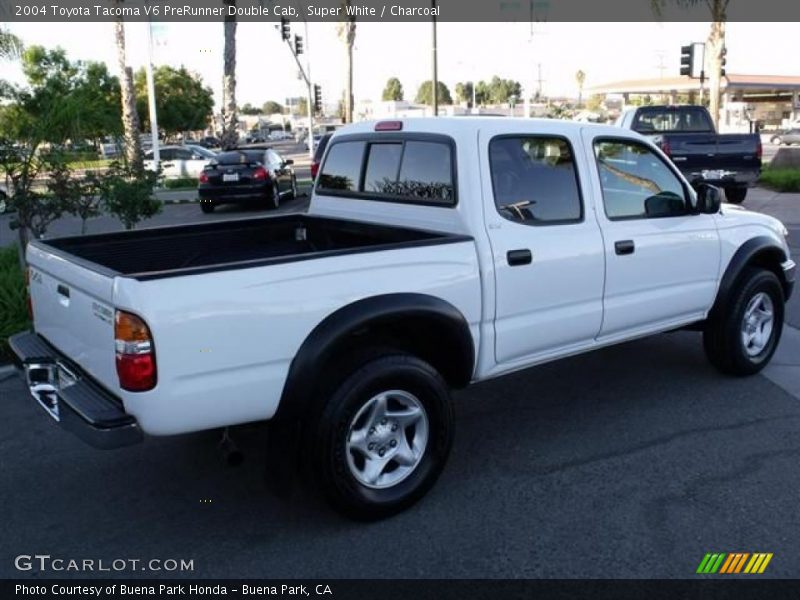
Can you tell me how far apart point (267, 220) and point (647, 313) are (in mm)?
2532

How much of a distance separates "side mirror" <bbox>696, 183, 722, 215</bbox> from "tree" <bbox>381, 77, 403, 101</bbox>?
130 meters

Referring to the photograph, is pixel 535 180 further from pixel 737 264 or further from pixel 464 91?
pixel 464 91

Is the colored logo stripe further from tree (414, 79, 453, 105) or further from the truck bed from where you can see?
tree (414, 79, 453, 105)

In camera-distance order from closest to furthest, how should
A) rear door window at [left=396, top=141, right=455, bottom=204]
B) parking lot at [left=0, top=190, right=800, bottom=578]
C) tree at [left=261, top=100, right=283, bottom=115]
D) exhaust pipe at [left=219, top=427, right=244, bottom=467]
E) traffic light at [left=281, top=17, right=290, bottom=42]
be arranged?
parking lot at [left=0, top=190, right=800, bottom=578]
exhaust pipe at [left=219, top=427, right=244, bottom=467]
rear door window at [left=396, top=141, right=455, bottom=204]
traffic light at [left=281, top=17, right=290, bottom=42]
tree at [left=261, top=100, right=283, bottom=115]

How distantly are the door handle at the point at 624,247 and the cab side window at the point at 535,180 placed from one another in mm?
306

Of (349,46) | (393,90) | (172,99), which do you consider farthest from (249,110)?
(349,46)

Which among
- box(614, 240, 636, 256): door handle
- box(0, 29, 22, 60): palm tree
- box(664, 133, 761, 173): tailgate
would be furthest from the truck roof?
box(664, 133, 761, 173): tailgate

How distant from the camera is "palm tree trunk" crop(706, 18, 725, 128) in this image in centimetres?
2230

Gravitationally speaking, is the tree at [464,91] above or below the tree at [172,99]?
above

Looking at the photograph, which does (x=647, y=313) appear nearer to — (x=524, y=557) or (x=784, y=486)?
(x=784, y=486)

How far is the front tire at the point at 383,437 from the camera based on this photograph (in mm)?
3521

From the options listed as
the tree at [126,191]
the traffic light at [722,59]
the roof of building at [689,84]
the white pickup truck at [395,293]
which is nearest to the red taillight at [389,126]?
the white pickup truck at [395,293]

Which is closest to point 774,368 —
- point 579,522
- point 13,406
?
point 579,522

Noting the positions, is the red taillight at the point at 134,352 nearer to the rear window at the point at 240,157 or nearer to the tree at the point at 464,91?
the rear window at the point at 240,157
